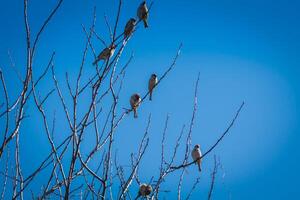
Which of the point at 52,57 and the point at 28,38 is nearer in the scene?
the point at 28,38

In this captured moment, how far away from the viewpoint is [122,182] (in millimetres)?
3957

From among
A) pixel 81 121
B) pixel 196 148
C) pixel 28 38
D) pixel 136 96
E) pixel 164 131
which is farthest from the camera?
pixel 196 148

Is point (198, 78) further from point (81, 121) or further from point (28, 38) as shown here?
point (28, 38)

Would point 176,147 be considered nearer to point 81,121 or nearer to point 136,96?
point 81,121

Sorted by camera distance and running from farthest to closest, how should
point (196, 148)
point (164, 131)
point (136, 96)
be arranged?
point (196, 148), point (136, 96), point (164, 131)

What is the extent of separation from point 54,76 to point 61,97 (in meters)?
0.17

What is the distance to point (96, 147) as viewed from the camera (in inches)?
136

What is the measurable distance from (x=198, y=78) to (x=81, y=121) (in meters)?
1.14

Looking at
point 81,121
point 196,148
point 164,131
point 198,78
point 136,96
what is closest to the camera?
point 81,121

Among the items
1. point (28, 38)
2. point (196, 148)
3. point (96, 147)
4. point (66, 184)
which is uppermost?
point (196, 148)

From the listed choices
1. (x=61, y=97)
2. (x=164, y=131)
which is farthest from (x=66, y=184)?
(x=164, y=131)

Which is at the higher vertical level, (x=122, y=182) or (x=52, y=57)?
(x=52, y=57)

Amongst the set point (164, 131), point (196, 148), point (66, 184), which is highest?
point (196, 148)

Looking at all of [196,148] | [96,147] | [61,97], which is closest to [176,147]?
[96,147]
